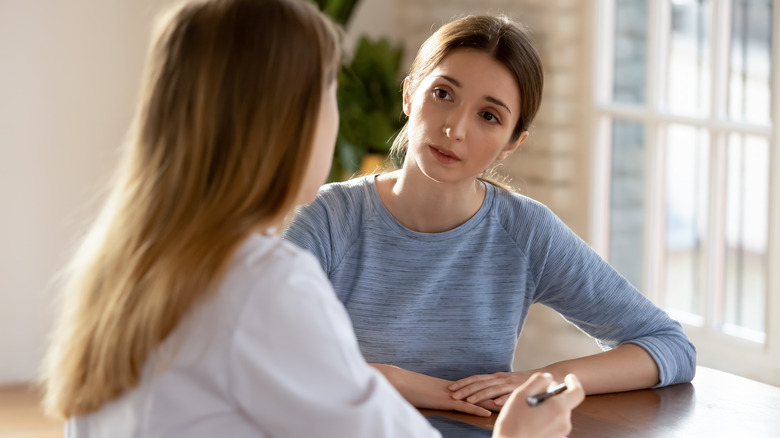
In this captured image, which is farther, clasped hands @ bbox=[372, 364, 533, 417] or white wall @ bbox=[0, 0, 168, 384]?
white wall @ bbox=[0, 0, 168, 384]

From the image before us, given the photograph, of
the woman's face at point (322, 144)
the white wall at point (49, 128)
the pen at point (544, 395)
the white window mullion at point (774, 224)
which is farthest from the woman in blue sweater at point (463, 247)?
the white wall at point (49, 128)

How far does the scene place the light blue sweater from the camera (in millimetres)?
1672

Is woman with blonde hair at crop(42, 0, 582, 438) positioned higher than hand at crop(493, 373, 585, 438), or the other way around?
woman with blonde hair at crop(42, 0, 582, 438)

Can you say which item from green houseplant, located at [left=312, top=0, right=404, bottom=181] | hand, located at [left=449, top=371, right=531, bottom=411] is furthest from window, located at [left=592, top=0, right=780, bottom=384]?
hand, located at [left=449, top=371, right=531, bottom=411]

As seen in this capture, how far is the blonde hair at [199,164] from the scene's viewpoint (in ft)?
3.06

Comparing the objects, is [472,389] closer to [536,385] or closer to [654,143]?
[536,385]

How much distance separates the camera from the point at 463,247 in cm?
171

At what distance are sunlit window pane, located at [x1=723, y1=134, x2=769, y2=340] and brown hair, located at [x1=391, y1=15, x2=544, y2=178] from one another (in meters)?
1.15

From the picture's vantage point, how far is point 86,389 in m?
0.98

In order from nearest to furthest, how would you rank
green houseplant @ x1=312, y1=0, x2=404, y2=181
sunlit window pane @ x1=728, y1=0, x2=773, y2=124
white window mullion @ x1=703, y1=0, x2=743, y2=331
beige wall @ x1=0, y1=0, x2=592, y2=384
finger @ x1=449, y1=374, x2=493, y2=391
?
finger @ x1=449, y1=374, x2=493, y2=391 → sunlit window pane @ x1=728, y1=0, x2=773, y2=124 → white window mullion @ x1=703, y1=0, x2=743, y2=331 → green houseplant @ x1=312, y1=0, x2=404, y2=181 → beige wall @ x1=0, y1=0, x2=592, y2=384

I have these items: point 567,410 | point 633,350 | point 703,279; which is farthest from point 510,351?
point 703,279

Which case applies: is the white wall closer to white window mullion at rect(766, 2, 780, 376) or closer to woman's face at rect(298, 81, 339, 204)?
white window mullion at rect(766, 2, 780, 376)

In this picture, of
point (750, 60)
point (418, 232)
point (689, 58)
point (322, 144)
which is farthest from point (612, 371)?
point (689, 58)

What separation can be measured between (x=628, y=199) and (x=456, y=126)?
5.31ft
